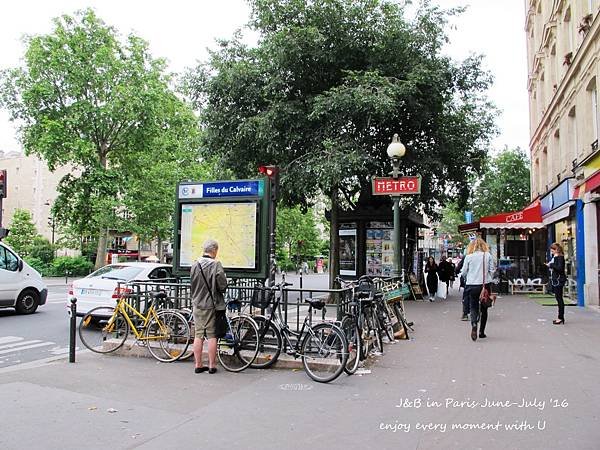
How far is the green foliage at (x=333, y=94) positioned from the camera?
15.5 m

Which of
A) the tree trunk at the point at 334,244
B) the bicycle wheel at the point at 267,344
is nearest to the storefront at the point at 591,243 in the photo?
the tree trunk at the point at 334,244

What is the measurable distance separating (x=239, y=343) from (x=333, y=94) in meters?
9.74

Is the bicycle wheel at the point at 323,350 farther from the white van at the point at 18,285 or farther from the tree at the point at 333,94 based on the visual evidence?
the white van at the point at 18,285

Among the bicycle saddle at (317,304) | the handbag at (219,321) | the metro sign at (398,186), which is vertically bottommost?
the handbag at (219,321)

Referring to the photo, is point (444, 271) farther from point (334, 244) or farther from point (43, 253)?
point (43, 253)

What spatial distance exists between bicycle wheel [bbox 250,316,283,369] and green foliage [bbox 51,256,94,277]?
1366 inches

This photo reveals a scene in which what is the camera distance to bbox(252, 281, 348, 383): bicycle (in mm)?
6699

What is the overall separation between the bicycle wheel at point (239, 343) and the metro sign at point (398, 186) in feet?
16.9

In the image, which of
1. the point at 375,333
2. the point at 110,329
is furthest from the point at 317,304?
the point at 110,329

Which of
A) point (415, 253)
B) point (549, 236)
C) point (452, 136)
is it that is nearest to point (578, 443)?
point (452, 136)

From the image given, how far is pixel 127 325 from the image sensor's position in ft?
27.2

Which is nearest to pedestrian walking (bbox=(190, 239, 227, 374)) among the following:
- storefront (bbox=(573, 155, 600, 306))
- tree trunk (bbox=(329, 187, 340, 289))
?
tree trunk (bbox=(329, 187, 340, 289))

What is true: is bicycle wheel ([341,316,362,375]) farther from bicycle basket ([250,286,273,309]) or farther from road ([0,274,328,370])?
road ([0,274,328,370])

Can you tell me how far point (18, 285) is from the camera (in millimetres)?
14430
